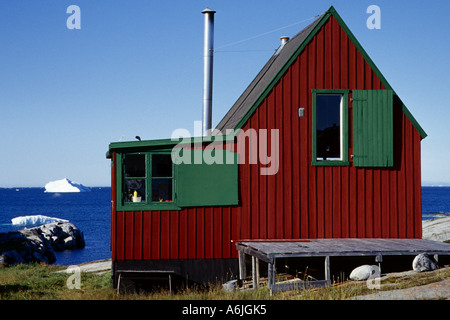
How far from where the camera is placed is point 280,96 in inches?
616

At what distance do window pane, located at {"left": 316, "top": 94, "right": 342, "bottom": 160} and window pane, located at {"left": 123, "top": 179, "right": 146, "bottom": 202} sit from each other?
529cm

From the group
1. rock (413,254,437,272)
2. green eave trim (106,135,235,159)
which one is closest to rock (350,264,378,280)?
rock (413,254,437,272)

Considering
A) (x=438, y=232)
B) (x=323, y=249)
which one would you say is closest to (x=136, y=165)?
(x=323, y=249)

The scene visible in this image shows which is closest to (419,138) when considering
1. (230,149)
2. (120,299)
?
(230,149)

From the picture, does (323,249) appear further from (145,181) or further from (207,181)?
(145,181)

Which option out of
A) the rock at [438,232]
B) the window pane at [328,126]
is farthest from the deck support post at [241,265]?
the rock at [438,232]

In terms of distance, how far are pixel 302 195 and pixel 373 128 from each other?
9.18 feet

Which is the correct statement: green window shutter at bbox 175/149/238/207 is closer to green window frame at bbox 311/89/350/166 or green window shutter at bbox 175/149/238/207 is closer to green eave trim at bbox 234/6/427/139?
green eave trim at bbox 234/6/427/139

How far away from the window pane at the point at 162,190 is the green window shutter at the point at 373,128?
5.40m

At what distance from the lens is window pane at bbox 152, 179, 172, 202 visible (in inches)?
622

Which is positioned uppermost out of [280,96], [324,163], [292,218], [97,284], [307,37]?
[307,37]
